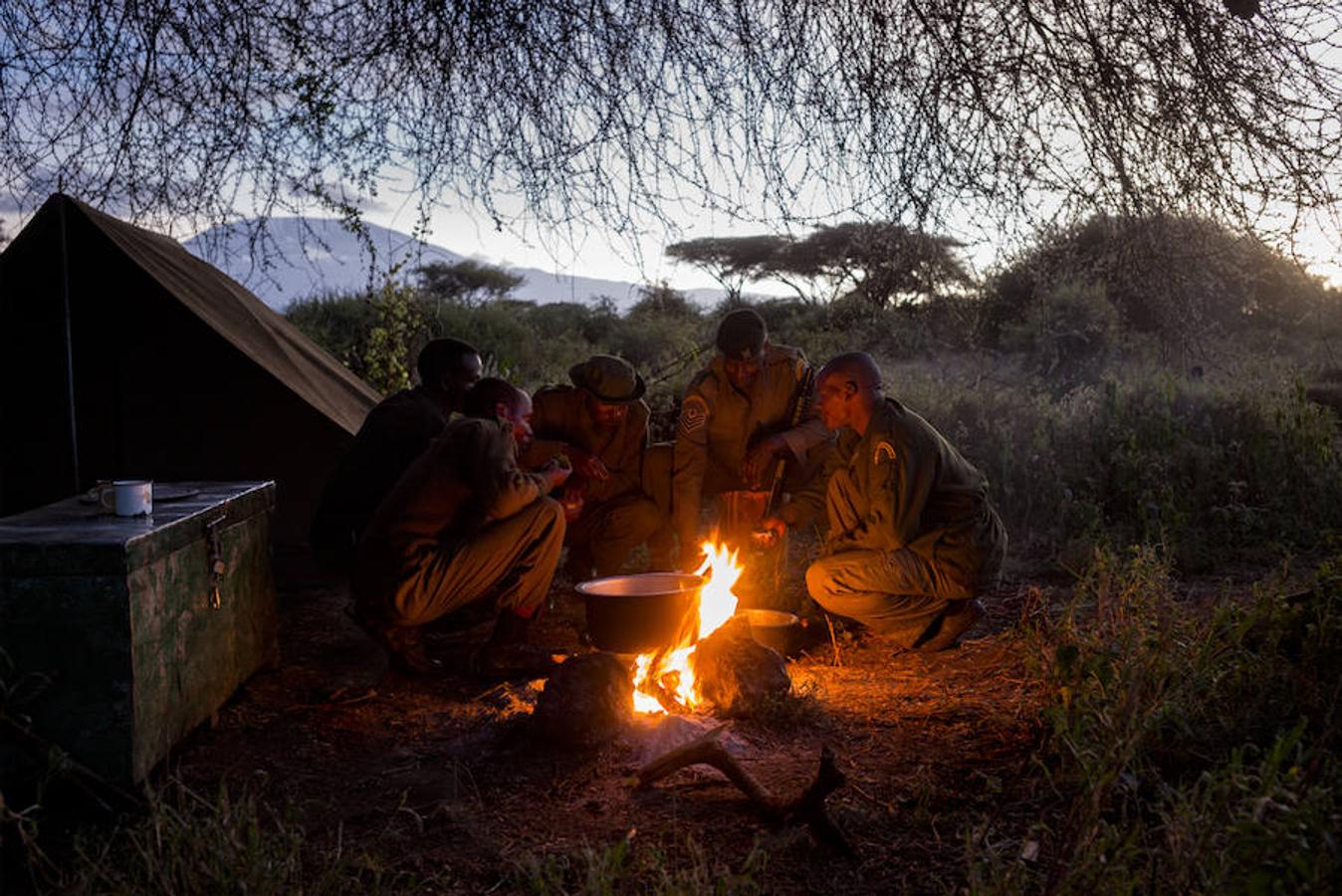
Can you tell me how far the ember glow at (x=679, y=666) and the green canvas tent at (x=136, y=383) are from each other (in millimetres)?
2439

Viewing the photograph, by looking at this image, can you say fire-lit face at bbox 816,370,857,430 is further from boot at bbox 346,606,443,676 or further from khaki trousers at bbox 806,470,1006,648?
boot at bbox 346,606,443,676

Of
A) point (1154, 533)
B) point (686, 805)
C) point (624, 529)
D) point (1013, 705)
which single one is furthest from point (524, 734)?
point (1154, 533)

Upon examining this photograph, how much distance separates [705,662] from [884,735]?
0.76 metres

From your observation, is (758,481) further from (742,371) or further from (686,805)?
(686,805)

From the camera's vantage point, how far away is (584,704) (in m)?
3.62

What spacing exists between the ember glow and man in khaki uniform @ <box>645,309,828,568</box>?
2.52 ft

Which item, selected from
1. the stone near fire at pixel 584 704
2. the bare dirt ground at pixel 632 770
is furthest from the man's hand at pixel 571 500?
the stone near fire at pixel 584 704

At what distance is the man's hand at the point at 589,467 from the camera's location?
559 centimetres

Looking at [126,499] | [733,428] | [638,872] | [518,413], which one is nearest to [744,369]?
[733,428]

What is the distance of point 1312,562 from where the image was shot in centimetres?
629

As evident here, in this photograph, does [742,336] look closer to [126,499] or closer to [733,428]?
[733,428]

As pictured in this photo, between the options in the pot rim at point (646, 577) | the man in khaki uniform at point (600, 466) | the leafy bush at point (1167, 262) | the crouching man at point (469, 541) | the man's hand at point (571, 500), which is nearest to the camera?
the leafy bush at point (1167, 262)

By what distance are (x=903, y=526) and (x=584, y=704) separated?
172cm

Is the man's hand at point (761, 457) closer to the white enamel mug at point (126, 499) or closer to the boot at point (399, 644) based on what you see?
the boot at point (399, 644)
